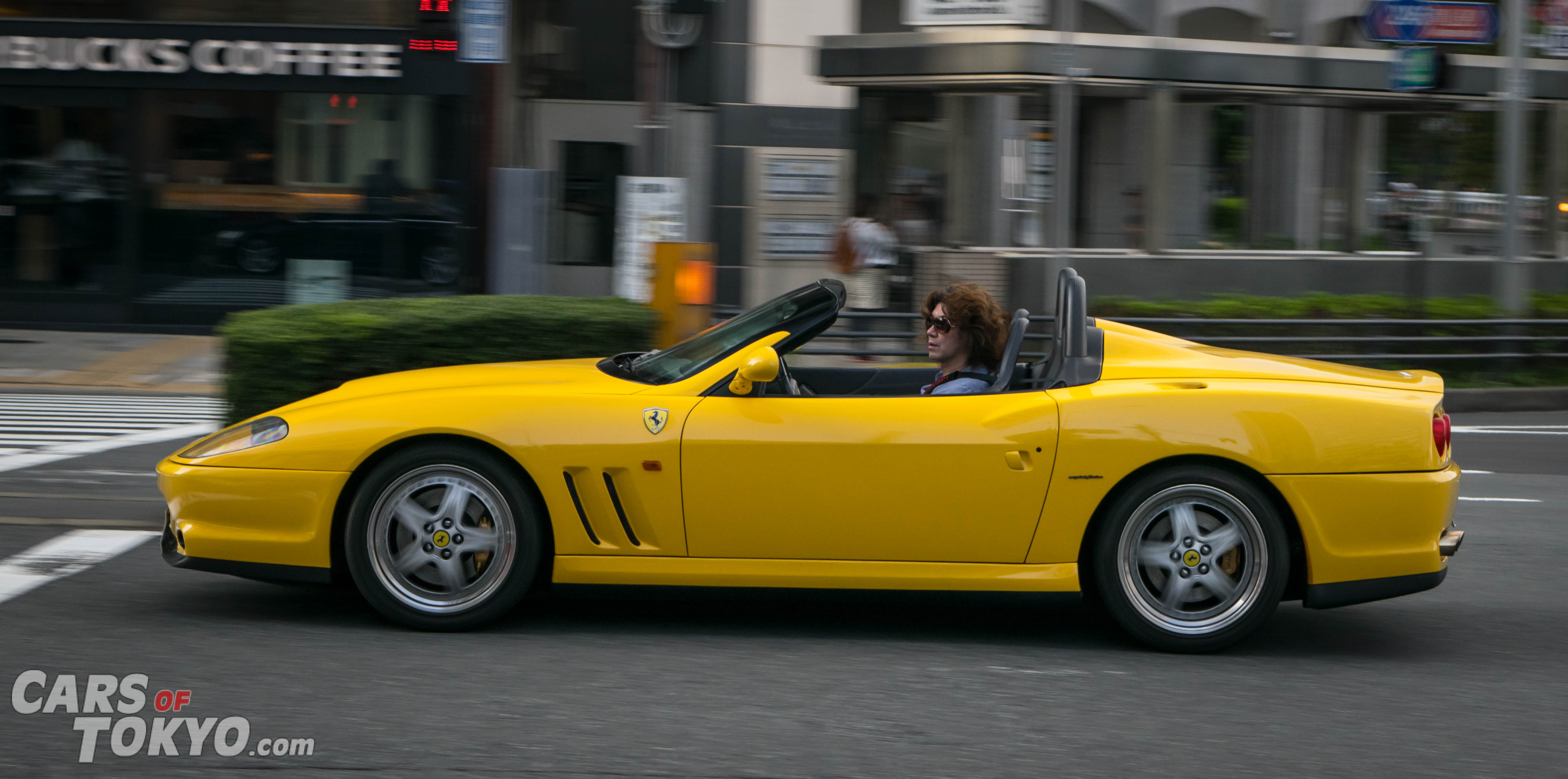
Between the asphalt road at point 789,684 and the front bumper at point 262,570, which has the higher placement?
the front bumper at point 262,570

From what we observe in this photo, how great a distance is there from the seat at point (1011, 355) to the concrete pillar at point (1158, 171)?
13.0 metres

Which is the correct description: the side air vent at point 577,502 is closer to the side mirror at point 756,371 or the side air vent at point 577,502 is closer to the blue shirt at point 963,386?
the side mirror at point 756,371

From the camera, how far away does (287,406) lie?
5055 millimetres

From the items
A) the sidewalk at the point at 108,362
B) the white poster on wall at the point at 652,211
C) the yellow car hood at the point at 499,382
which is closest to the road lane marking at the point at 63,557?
the yellow car hood at the point at 499,382

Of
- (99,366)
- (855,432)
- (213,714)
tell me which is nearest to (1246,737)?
(855,432)

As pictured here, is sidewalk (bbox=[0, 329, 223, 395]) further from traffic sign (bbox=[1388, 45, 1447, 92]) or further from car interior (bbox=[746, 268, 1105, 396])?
traffic sign (bbox=[1388, 45, 1447, 92])

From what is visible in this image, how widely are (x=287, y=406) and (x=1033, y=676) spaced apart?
2.63 m

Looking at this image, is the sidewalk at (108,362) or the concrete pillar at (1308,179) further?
the concrete pillar at (1308,179)

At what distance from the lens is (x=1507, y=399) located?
13.7 meters

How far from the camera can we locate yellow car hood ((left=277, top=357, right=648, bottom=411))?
495 centimetres

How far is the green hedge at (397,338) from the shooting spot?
6.88m

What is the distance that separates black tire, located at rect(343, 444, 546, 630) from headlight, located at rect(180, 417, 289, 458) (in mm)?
343

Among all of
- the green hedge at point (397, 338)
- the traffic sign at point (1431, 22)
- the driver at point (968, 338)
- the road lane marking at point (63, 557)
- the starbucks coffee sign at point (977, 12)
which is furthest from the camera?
the starbucks coffee sign at point (977, 12)

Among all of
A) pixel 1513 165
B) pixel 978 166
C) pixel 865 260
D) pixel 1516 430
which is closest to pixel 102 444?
pixel 865 260
